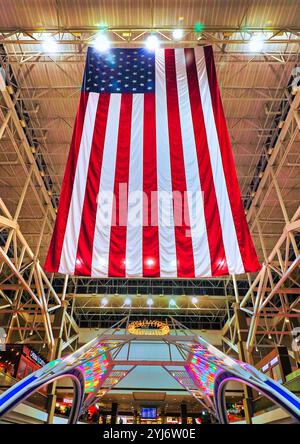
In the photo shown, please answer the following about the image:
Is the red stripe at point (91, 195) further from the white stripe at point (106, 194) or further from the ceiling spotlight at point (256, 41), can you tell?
the ceiling spotlight at point (256, 41)

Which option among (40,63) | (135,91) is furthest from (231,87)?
(40,63)

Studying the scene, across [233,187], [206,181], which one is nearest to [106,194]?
[206,181]

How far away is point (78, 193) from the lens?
5.83 m

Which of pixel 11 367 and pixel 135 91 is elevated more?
pixel 135 91

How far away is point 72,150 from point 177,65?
11.2 feet

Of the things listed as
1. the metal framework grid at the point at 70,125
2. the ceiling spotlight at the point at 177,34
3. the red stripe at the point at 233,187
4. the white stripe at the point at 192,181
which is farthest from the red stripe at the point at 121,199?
the metal framework grid at the point at 70,125

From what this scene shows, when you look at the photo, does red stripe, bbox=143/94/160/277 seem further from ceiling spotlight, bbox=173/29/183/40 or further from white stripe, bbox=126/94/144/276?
ceiling spotlight, bbox=173/29/183/40

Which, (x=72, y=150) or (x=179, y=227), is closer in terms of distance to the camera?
(x=179, y=227)

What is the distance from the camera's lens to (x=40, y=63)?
34.9 feet

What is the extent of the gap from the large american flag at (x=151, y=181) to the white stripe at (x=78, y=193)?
0.7 inches

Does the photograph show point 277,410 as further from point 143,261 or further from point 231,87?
point 231,87

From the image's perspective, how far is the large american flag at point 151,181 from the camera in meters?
5.12

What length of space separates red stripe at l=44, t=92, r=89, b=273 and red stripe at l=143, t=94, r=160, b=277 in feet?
4.51

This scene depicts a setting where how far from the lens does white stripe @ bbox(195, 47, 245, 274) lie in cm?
509
